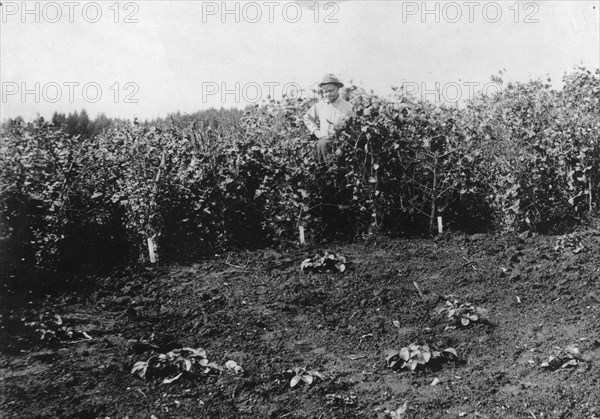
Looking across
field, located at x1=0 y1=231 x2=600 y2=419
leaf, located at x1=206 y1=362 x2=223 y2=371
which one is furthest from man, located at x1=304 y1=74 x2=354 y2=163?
leaf, located at x1=206 y1=362 x2=223 y2=371

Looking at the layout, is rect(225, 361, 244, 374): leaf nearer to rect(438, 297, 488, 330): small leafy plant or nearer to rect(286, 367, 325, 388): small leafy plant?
rect(286, 367, 325, 388): small leafy plant

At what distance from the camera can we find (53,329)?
4.21 metres

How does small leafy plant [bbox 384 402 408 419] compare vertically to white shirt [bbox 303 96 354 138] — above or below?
below

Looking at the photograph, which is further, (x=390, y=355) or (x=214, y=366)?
(x=390, y=355)

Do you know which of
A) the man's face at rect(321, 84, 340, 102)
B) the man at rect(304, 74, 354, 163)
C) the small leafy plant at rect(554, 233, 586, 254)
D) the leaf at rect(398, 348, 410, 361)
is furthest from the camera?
the man's face at rect(321, 84, 340, 102)

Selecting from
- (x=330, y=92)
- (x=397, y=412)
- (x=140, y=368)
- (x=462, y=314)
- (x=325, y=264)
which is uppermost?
(x=330, y=92)

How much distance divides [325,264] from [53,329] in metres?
2.63

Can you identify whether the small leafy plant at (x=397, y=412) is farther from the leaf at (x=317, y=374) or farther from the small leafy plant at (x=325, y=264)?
the small leafy plant at (x=325, y=264)

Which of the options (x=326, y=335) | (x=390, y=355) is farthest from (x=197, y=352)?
(x=390, y=355)

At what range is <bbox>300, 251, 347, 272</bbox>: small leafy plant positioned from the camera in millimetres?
5684

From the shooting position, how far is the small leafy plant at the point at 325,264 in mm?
5684

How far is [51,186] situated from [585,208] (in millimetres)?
6227

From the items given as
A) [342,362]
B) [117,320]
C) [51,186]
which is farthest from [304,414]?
[51,186]

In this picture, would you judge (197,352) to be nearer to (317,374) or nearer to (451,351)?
(317,374)
